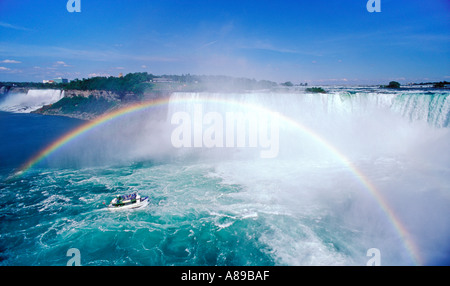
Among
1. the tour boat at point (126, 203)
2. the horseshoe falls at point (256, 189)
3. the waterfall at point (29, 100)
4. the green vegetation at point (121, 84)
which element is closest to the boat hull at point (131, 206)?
the tour boat at point (126, 203)

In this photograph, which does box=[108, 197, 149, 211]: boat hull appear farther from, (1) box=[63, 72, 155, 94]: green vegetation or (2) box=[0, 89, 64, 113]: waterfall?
(2) box=[0, 89, 64, 113]: waterfall

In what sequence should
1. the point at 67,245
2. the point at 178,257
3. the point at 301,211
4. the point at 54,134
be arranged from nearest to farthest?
the point at 178,257, the point at 67,245, the point at 301,211, the point at 54,134

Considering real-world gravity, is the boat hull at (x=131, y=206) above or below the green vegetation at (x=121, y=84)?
below

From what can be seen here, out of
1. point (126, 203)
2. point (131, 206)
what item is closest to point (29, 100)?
point (126, 203)

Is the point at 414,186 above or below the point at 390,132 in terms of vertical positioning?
below

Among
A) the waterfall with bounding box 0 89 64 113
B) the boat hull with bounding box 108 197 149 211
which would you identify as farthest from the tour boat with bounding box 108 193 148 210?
the waterfall with bounding box 0 89 64 113

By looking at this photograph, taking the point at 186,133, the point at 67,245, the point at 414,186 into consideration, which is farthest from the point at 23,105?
the point at 414,186

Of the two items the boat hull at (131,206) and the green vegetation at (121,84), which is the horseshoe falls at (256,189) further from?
the green vegetation at (121,84)
